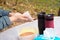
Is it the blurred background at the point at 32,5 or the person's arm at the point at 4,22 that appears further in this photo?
the blurred background at the point at 32,5

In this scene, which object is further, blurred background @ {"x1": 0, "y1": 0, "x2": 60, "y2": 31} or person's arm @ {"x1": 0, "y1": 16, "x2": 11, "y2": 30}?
blurred background @ {"x1": 0, "y1": 0, "x2": 60, "y2": 31}

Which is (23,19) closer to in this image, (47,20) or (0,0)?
(47,20)

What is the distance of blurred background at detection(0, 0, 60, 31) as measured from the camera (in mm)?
1326

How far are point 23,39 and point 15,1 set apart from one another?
536 millimetres

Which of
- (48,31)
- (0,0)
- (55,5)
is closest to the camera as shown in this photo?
(48,31)

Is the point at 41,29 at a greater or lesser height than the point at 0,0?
lesser

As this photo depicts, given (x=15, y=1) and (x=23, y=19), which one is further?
(x=15, y=1)

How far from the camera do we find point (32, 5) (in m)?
1.40

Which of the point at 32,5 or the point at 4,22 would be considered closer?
the point at 4,22

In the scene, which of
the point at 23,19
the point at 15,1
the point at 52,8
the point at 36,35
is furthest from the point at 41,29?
the point at 15,1

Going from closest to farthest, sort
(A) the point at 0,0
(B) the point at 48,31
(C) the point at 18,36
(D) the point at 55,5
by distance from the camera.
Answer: (B) the point at 48,31 → (C) the point at 18,36 → (D) the point at 55,5 → (A) the point at 0,0

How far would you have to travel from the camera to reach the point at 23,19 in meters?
A: 1.07

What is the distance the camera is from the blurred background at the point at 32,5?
133 cm

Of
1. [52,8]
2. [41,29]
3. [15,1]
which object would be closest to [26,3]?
[15,1]
